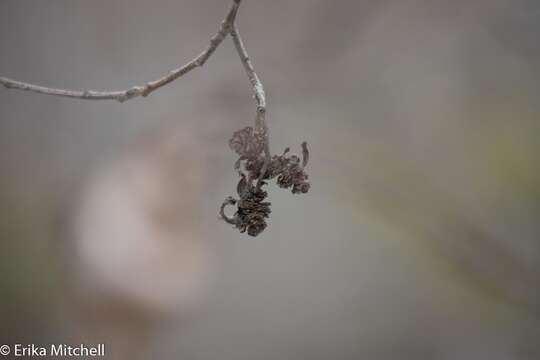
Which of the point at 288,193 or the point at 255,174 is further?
the point at 288,193

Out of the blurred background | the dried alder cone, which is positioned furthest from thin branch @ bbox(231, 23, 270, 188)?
the blurred background

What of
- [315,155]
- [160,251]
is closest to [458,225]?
[315,155]

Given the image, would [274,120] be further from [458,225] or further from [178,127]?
[458,225]

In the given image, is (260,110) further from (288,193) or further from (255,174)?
(288,193)

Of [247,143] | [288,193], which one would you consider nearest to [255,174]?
[247,143]

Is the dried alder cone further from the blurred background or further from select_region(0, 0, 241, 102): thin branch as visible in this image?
the blurred background

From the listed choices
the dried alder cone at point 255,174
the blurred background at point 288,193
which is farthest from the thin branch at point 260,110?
the blurred background at point 288,193

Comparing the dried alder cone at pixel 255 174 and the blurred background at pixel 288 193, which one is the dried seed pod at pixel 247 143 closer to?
the dried alder cone at pixel 255 174

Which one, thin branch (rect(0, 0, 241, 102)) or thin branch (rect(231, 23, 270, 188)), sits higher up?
thin branch (rect(0, 0, 241, 102))
